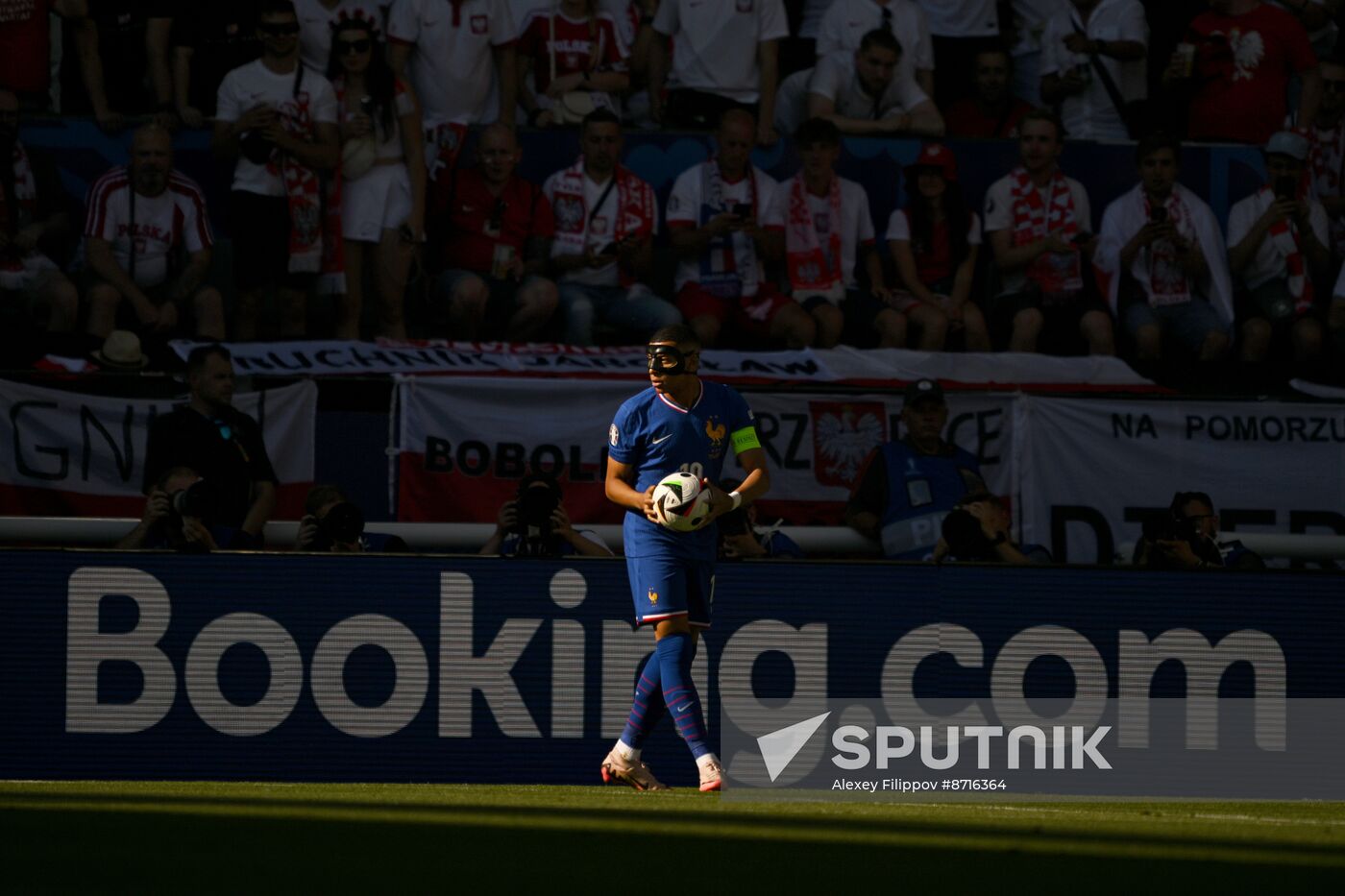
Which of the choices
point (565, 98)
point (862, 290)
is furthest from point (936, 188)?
point (565, 98)

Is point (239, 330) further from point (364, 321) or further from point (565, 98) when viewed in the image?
point (565, 98)

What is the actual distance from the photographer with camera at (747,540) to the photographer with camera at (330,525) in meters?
1.75

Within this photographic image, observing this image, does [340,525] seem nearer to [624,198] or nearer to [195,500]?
[195,500]

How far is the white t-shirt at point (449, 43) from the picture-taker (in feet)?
45.1

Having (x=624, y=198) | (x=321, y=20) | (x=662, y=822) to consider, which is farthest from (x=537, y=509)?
(x=321, y=20)

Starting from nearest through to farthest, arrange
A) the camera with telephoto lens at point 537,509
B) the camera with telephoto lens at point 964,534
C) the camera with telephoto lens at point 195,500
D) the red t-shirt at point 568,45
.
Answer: the camera with telephoto lens at point 195,500
the camera with telephoto lens at point 537,509
the camera with telephoto lens at point 964,534
the red t-shirt at point 568,45

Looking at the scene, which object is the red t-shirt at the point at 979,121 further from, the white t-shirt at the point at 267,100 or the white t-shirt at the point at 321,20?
the white t-shirt at the point at 267,100

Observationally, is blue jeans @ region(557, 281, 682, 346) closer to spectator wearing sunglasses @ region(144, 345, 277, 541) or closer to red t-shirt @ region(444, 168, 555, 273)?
red t-shirt @ region(444, 168, 555, 273)

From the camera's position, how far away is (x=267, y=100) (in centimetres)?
1298

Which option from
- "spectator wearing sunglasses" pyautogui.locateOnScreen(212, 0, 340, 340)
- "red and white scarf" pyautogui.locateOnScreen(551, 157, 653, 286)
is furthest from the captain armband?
"spectator wearing sunglasses" pyautogui.locateOnScreen(212, 0, 340, 340)

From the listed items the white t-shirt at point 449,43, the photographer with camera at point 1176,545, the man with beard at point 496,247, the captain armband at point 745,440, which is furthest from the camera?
the white t-shirt at point 449,43

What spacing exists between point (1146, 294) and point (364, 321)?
5744 mm

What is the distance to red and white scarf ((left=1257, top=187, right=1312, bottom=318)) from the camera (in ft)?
47.0

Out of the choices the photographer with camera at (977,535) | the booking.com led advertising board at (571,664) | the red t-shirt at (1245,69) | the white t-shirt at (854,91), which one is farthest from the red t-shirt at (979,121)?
the booking.com led advertising board at (571,664)
